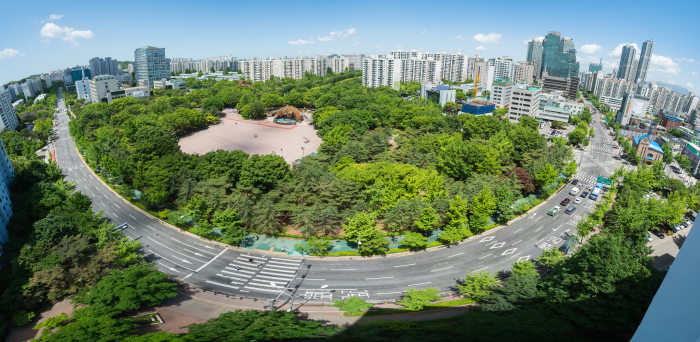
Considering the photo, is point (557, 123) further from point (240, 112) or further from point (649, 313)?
point (649, 313)

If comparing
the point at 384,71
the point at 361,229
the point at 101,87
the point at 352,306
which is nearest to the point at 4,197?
the point at 361,229

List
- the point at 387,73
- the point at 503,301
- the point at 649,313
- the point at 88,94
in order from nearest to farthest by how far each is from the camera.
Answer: the point at 649,313 < the point at 503,301 < the point at 88,94 < the point at 387,73

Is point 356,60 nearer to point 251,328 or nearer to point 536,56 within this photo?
point 536,56

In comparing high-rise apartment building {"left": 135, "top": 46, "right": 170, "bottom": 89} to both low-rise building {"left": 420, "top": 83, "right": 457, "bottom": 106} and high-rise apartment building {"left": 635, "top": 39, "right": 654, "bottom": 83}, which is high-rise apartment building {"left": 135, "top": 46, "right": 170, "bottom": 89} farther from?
high-rise apartment building {"left": 635, "top": 39, "right": 654, "bottom": 83}

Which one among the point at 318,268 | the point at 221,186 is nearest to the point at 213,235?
the point at 221,186

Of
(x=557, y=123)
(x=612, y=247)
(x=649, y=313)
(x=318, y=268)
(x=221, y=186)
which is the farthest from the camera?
(x=557, y=123)

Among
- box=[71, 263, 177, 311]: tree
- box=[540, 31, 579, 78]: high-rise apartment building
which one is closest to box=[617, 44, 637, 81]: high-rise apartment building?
box=[540, 31, 579, 78]: high-rise apartment building
